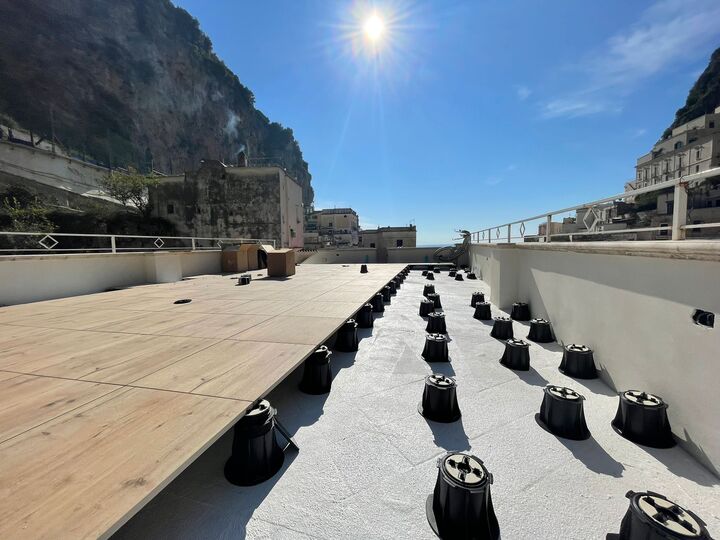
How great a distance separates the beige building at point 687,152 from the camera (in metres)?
41.0

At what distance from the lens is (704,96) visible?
2240 inches

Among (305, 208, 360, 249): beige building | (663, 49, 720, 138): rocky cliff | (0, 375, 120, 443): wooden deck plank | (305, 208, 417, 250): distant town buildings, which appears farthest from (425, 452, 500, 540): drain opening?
(663, 49, 720, 138): rocky cliff

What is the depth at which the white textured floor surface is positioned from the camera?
1.71 metres

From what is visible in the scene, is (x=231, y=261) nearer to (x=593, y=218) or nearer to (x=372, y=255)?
(x=593, y=218)

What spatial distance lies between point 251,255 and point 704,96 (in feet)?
295

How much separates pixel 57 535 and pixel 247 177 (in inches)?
1181

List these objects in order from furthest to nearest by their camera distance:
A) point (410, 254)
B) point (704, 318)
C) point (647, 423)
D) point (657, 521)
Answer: point (410, 254)
point (647, 423)
point (704, 318)
point (657, 521)

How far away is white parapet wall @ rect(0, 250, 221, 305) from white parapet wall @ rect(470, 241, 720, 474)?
10150 millimetres

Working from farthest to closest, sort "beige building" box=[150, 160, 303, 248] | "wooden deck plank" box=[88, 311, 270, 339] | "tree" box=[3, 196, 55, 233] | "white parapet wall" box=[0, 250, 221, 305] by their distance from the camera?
"beige building" box=[150, 160, 303, 248] < "tree" box=[3, 196, 55, 233] < "white parapet wall" box=[0, 250, 221, 305] < "wooden deck plank" box=[88, 311, 270, 339]

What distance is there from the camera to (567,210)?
5.08 meters

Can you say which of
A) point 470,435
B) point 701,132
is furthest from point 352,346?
point 701,132

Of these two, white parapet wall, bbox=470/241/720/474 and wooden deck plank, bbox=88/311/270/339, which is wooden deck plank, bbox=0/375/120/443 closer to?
wooden deck plank, bbox=88/311/270/339

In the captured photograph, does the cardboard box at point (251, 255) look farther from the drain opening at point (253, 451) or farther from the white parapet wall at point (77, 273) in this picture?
the drain opening at point (253, 451)

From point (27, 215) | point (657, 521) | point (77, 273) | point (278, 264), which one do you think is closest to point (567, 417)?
point (657, 521)
